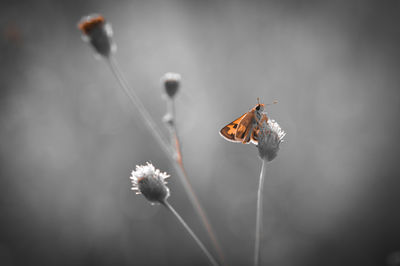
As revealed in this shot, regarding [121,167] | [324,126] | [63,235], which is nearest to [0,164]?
[63,235]

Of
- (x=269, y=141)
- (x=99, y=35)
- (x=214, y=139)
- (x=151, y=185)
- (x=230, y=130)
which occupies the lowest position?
(x=151, y=185)

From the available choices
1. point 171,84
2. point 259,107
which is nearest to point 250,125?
point 259,107

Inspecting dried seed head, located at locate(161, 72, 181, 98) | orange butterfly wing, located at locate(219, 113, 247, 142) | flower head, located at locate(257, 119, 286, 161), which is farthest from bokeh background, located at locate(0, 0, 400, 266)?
flower head, located at locate(257, 119, 286, 161)

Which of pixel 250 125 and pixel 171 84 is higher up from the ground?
pixel 171 84

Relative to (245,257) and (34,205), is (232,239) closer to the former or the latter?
(245,257)

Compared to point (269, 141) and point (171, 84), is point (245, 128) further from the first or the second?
point (171, 84)

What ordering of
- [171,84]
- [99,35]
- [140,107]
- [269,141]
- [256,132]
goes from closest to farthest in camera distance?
1. [140,107]
2. [269,141]
3. [256,132]
4. [99,35]
5. [171,84]
